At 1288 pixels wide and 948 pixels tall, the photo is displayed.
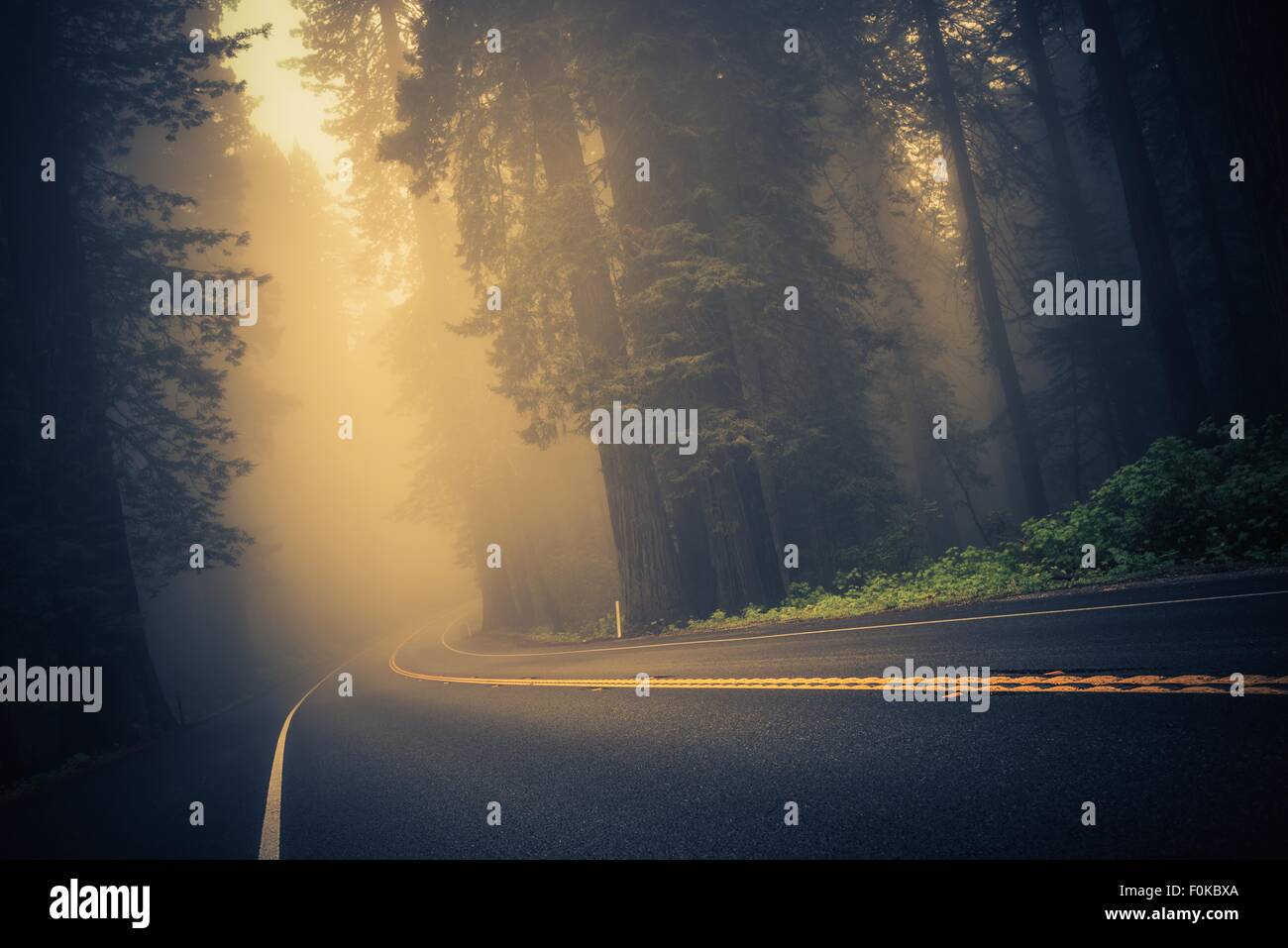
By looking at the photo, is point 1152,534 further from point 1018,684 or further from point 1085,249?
point 1085,249

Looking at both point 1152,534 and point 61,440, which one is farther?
point 61,440

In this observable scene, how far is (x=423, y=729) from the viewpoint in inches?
322

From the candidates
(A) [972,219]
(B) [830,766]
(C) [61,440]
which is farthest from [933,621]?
(C) [61,440]

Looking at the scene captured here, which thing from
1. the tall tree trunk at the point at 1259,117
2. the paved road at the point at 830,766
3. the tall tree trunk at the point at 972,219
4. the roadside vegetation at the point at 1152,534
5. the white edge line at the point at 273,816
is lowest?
the white edge line at the point at 273,816

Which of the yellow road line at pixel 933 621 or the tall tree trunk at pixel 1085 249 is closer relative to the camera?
the yellow road line at pixel 933 621

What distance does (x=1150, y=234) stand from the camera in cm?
1205

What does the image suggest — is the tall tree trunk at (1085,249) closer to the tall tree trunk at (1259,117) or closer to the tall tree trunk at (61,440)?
the tall tree trunk at (1259,117)

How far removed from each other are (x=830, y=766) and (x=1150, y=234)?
1408 centimetres

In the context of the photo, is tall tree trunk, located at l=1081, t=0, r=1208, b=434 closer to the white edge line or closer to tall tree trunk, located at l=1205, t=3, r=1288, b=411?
tall tree trunk, located at l=1205, t=3, r=1288, b=411

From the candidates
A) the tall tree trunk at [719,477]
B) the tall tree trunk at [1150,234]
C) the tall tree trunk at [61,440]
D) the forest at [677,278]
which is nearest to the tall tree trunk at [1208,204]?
the forest at [677,278]

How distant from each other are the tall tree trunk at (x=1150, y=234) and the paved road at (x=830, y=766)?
7.23 metres

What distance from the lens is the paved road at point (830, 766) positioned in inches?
111
